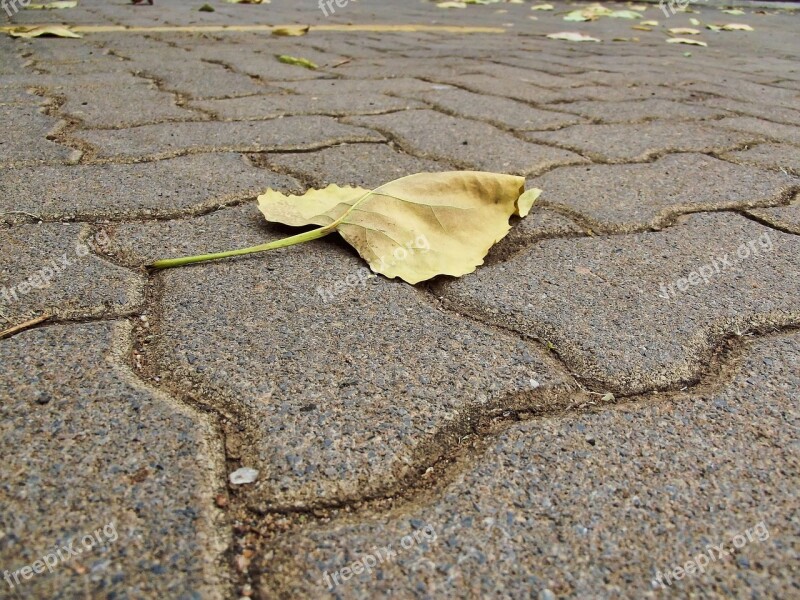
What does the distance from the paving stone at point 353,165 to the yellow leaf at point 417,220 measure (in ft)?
0.89

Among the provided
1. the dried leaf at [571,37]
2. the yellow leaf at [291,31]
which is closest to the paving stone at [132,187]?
the yellow leaf at [291,31]

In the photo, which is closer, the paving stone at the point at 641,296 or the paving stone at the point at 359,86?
the paving stone at the point at 641,296

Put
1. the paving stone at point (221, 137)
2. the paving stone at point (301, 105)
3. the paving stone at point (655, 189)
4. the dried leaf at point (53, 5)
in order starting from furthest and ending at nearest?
the dried leaf at point (53, 5), the paving stone at point (301, 105), the paving stone at point (221, 137), the paving stone at point (655, 189)

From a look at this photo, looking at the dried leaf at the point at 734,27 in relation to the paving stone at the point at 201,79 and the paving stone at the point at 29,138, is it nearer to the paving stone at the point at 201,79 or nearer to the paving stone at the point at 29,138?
the paving stone at the point at 201,79

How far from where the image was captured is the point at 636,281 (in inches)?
42.5

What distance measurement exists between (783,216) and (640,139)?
0.59 metres

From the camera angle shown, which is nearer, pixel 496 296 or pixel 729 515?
pixel 729 515

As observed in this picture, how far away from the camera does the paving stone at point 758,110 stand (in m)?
2.21

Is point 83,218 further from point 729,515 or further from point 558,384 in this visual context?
point 729,515

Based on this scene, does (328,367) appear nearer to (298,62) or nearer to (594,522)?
(594,522)

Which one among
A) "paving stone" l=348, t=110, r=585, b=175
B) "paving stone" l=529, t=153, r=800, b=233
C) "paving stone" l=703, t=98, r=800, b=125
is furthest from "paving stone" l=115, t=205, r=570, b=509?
"paving stone" l=703, t=98, r=800, b=125

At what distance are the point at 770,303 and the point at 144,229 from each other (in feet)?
3.23

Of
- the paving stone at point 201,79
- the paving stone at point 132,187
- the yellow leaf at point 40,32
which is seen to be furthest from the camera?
the yellow leaf at point 40,32

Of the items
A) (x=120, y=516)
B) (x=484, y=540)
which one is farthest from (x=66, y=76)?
(x=484, y=540)
